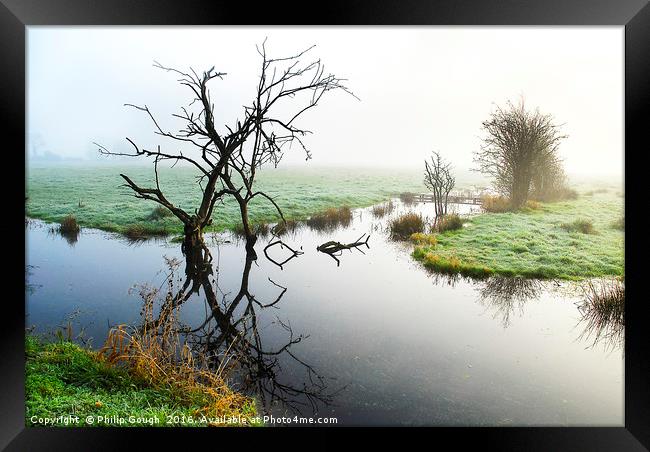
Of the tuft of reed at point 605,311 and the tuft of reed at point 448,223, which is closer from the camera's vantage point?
the tuft of reed at point 605,311

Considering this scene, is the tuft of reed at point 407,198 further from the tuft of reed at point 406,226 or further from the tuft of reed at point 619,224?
the tuft of reed at point 619,224

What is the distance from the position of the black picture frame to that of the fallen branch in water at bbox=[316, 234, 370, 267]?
1480 millimetres

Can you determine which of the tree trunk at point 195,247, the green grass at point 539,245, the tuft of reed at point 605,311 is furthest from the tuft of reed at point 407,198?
the tree trunk at point 195,247

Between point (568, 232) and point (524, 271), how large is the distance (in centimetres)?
49

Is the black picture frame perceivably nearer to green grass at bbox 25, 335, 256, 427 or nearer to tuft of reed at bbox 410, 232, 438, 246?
green grass at bbox 25, 335, 256, 427

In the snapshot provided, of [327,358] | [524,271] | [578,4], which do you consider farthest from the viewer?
[524,271]

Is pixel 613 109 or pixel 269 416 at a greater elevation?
pixel 613 109

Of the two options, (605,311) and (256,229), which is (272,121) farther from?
(605,311)

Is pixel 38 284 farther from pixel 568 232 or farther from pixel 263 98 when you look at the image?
pixel 568 232

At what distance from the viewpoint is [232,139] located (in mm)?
3654

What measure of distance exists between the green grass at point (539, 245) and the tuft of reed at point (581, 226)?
0.01 m

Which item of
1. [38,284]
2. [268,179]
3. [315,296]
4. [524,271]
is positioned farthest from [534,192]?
[38,284]

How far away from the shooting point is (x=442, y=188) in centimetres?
349

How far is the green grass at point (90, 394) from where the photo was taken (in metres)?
2.80
